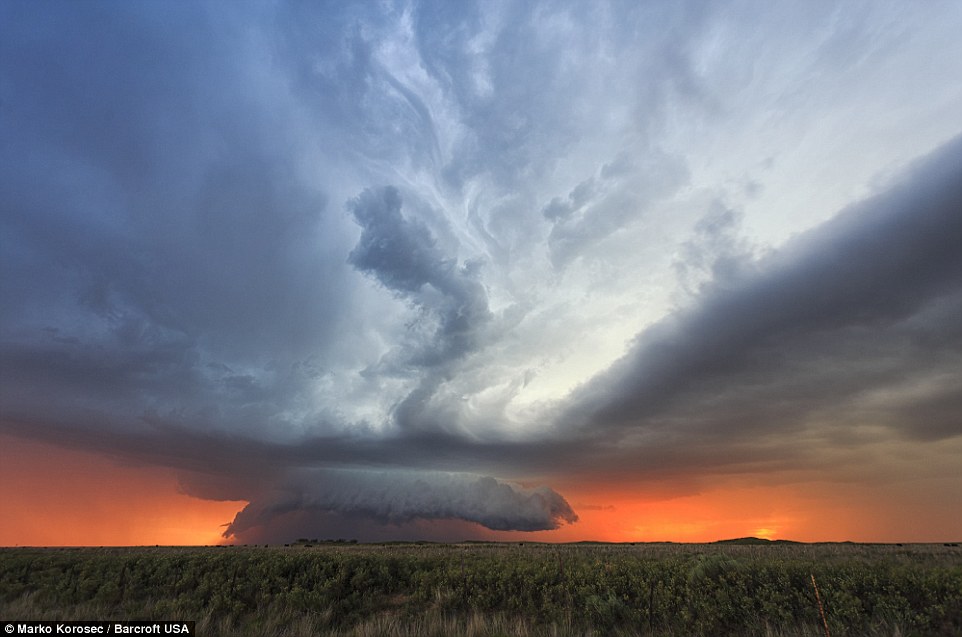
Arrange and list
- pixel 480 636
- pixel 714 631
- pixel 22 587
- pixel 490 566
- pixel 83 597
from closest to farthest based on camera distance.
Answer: pixel 480 636, pixel 714 631, pixel 83 597, pixel 22 587, pixel 490 566

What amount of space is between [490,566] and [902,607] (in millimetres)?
16380

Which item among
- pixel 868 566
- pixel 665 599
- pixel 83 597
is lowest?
pixel 83 597

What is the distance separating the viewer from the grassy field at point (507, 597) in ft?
46.4

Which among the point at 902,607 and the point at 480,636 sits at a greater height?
the point at 902,607

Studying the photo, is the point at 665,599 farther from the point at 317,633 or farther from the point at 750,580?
the point at 317,633

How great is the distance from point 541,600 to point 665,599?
501 centimetres

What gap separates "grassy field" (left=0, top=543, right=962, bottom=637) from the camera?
46.4ft

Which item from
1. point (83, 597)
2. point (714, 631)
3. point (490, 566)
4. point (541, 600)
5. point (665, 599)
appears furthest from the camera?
point (490, 566)

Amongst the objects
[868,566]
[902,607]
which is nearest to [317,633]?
[902,607]

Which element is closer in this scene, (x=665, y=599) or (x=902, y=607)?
(x=902, y=607)

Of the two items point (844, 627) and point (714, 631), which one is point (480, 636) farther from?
point (844, 627)

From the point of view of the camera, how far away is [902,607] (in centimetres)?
1362

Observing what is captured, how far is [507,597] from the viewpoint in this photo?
19.2 metres

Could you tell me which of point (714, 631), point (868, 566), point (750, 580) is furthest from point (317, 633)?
point (868, 566)
